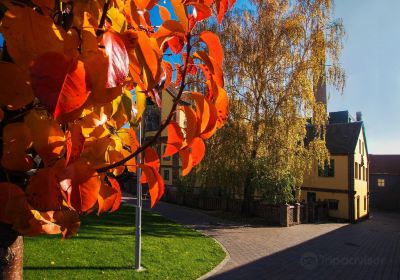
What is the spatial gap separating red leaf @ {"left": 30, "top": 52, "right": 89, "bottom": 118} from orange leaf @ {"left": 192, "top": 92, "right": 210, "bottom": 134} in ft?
1.18

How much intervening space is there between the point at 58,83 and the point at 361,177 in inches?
1481

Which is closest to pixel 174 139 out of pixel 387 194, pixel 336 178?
pixel 336 178

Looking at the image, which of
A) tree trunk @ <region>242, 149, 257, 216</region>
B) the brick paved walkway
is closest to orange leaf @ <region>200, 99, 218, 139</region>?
the brick paved walkway

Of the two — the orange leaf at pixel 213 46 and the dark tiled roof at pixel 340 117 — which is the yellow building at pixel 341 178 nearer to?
the dark tiled roof at pixel 340 117

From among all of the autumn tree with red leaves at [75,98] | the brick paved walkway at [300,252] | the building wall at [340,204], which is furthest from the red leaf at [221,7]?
the building wall at [340,204]

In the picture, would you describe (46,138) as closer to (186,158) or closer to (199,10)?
(186,158)

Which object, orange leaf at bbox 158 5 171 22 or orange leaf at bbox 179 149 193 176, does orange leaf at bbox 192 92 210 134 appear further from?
orange leaf at bbox 158 5 171 22

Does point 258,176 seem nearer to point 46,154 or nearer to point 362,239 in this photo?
point 362,239

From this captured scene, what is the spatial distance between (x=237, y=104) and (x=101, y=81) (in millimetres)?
21372

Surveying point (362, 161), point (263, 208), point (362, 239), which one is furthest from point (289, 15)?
point (362, 161)

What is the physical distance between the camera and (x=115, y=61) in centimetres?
73

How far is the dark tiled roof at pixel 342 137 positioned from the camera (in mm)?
30984

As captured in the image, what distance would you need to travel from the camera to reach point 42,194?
0.89m

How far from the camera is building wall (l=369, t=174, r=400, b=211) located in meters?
48.8
